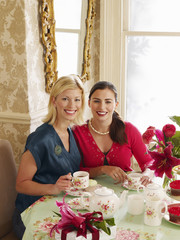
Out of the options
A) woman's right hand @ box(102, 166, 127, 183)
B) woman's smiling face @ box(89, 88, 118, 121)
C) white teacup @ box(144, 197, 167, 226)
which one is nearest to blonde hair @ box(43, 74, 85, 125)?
woman's smiling face @ box(89, 88, 118, 121)

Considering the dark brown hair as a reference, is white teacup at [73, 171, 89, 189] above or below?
below

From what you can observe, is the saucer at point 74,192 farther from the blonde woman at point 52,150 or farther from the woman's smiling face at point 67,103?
the woman's smiling face at point 67,103

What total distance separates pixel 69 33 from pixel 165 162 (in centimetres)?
160

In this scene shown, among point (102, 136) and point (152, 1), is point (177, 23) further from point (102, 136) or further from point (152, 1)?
point (102, 136)

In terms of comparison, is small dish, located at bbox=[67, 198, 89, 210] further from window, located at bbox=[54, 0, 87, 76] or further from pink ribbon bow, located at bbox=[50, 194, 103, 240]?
window, located at bbox=[54, 0, 87, 76]

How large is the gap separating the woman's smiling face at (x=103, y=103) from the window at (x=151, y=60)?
128 centimetres

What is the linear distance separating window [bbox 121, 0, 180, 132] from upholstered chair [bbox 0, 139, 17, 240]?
1570mm

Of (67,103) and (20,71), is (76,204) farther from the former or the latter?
(20,71)

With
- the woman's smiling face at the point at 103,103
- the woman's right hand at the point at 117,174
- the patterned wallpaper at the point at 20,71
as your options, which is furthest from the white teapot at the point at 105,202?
the patterned wallpaper at the point at 20,71

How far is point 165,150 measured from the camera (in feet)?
5.16

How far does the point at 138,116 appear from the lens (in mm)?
3479

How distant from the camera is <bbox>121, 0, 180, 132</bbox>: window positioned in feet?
10.6

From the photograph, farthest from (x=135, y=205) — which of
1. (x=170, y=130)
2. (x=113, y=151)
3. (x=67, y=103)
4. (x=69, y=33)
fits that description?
(x=69, y=33)

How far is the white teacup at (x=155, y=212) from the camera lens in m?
1.48
